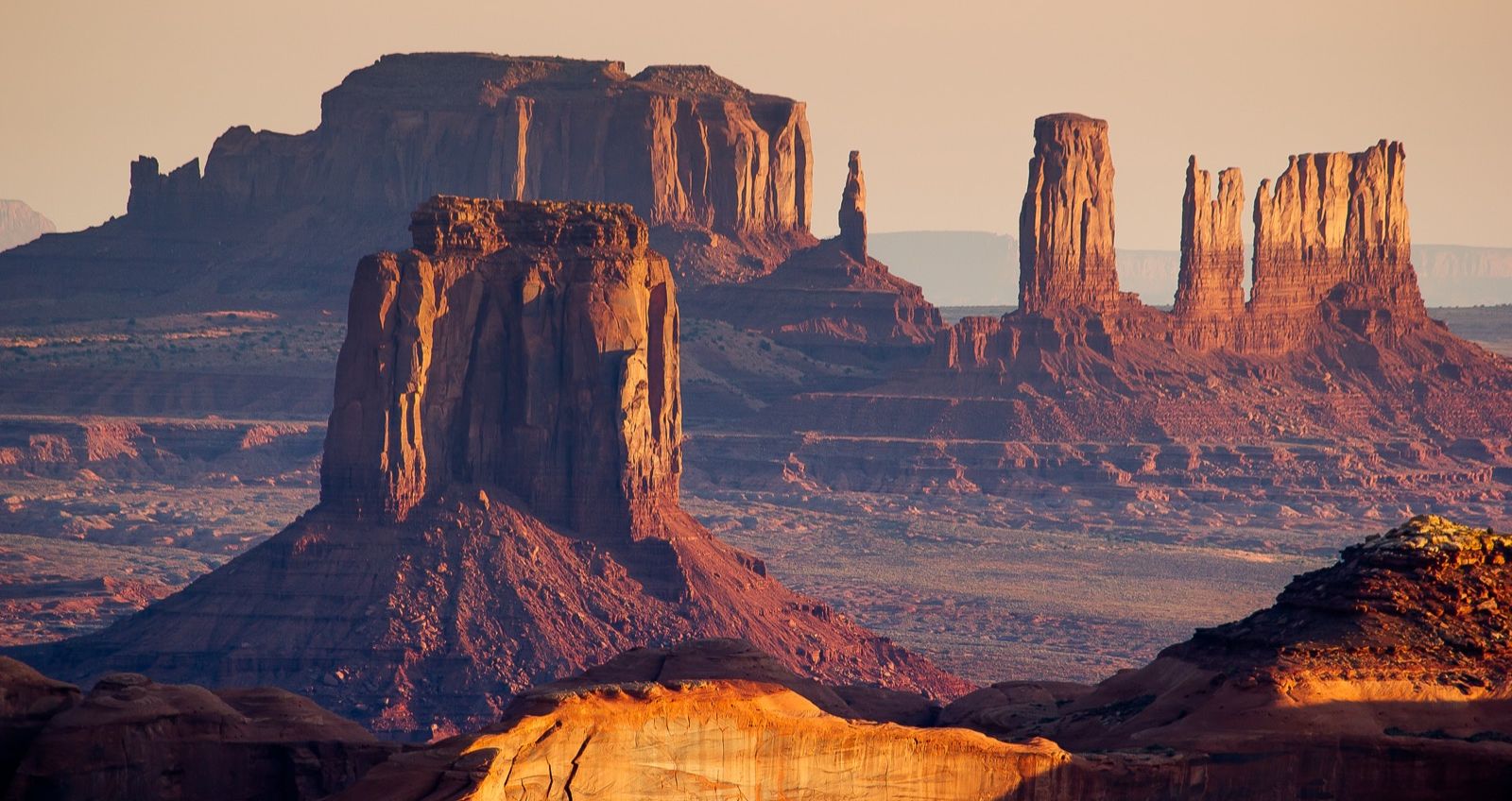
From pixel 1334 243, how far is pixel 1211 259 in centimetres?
895

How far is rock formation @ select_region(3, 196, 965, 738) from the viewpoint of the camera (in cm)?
8219

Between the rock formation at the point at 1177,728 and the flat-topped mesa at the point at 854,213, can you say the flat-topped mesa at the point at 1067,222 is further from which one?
the rock formation at the point at 1177,728

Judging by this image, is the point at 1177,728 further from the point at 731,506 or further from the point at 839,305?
the point at 839,305

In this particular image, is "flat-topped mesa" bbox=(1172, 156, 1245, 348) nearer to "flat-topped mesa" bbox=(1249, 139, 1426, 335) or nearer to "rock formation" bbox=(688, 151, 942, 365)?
"flat-topped mesa" bbox=(1249, 139, 1426, 335)

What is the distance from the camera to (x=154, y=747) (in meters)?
47.8

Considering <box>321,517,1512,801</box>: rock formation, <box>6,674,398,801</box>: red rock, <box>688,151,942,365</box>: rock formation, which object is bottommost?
<box>6,674,398,801</box>: red rock

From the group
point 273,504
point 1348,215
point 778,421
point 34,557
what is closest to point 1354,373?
point 1348,215

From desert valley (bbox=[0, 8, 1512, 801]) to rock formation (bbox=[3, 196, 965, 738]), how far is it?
0.12 m

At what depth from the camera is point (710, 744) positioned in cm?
4181

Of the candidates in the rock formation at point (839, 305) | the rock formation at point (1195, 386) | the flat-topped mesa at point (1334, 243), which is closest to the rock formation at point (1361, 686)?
the rock formation at point (1195, 386)

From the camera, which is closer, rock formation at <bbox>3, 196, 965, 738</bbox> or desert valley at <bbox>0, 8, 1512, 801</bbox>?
desert valley at <bbox>0, 8, 1512, 801</bbox>

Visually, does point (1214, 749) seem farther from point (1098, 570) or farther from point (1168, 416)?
point (1168, 416)

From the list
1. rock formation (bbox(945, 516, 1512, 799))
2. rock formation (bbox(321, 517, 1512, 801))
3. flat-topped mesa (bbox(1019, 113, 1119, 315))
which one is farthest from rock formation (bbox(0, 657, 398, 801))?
flat-topped mesa (bbox(1019, 113, 1119, 315))

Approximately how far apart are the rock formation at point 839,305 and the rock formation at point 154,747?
424 feet
